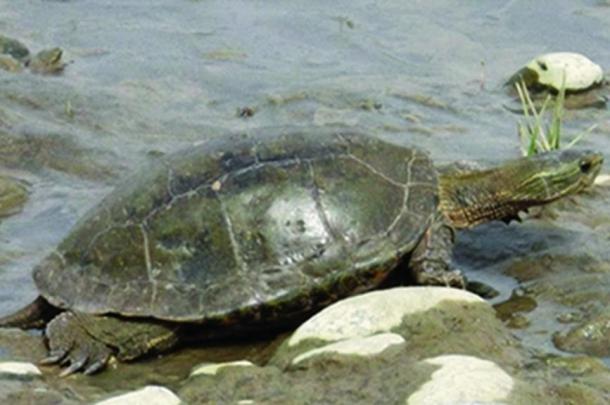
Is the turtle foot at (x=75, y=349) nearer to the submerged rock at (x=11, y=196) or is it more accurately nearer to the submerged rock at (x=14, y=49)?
the submerged rock at (x=11, y=196)

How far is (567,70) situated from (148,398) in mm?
5743

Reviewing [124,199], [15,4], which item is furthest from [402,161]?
[15,4]

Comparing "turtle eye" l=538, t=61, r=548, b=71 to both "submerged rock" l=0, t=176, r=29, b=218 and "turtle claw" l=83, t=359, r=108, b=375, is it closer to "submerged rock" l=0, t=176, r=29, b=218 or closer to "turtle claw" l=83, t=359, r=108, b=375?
"submerged rock" l=0, t=176, r=29, b=218

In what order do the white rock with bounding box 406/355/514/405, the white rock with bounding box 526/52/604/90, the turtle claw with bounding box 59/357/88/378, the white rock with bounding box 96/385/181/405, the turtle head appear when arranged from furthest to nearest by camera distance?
the white rock with bounding box 526/52/604/90 < the turtle head < the turtle claw with bounding box 59/357/88/378 < the white rock with bounding box 96/385/181/405 < the white rock with bounding box 406/355/514/405

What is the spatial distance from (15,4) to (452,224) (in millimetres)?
7080

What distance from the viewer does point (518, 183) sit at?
258 inches

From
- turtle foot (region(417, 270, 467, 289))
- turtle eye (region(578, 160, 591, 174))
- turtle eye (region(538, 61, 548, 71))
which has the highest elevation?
turtle eye (region(578, 160, 591, 174))

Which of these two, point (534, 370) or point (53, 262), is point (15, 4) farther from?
point (534, 370)

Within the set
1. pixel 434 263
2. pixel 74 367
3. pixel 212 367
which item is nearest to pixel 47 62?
pixel 74 367

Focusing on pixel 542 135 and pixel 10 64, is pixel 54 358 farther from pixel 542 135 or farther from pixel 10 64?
pixel 10 64

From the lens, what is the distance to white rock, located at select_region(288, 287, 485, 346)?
550 cm

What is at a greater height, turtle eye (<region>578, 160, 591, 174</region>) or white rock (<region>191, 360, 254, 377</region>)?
turtle eye (<region>578, 160, 591, 174</region>)

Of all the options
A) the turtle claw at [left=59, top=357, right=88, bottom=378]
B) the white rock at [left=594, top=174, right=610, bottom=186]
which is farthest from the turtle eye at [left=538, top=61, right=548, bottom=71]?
the turtle claw at [left=59, top=357, right=88, bottom=378]

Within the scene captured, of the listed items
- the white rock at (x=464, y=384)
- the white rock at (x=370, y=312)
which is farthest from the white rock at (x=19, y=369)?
the white rock at (x=464, y=384)
